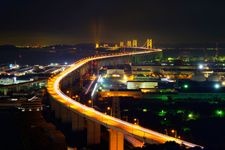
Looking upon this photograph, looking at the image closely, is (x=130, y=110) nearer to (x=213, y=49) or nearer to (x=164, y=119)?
(x=164, y=119)

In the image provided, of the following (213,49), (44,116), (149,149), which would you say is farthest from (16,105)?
(213,49)

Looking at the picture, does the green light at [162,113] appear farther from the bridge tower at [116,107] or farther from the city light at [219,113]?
the city light at [219,113]

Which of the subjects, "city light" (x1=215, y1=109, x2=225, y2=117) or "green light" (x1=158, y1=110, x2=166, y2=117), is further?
"green light" (x1=158, y1=110, x2=166, y2=117)

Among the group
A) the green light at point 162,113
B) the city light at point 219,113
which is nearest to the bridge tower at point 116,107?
the green light at point 162,113

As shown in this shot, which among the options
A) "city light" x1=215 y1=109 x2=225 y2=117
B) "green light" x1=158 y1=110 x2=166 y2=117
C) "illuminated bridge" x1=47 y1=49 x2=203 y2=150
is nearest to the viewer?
"illuminated bridge" x1=47 y1=49 x2=203 y2=150

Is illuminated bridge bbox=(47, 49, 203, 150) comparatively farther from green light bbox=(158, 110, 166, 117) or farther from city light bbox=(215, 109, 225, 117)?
city light bbox=(215, 109, 225, 117)

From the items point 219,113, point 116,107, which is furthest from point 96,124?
point 219,113

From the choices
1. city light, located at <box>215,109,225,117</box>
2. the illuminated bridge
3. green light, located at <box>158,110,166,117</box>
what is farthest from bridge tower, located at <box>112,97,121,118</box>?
city light, located at <box>215,109,225,117</box>

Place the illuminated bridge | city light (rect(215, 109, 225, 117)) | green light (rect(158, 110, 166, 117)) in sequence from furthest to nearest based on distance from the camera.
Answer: green light (rect(158, 110, 166, 117)), city light (rect(215, 109, 225, 117)), the illuminated bridge

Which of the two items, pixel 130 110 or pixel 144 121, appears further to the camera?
pixel 130 110

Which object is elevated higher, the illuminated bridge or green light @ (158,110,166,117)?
the illuminated bridge

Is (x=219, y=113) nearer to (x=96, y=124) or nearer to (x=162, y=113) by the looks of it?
(x=162, y=113)
